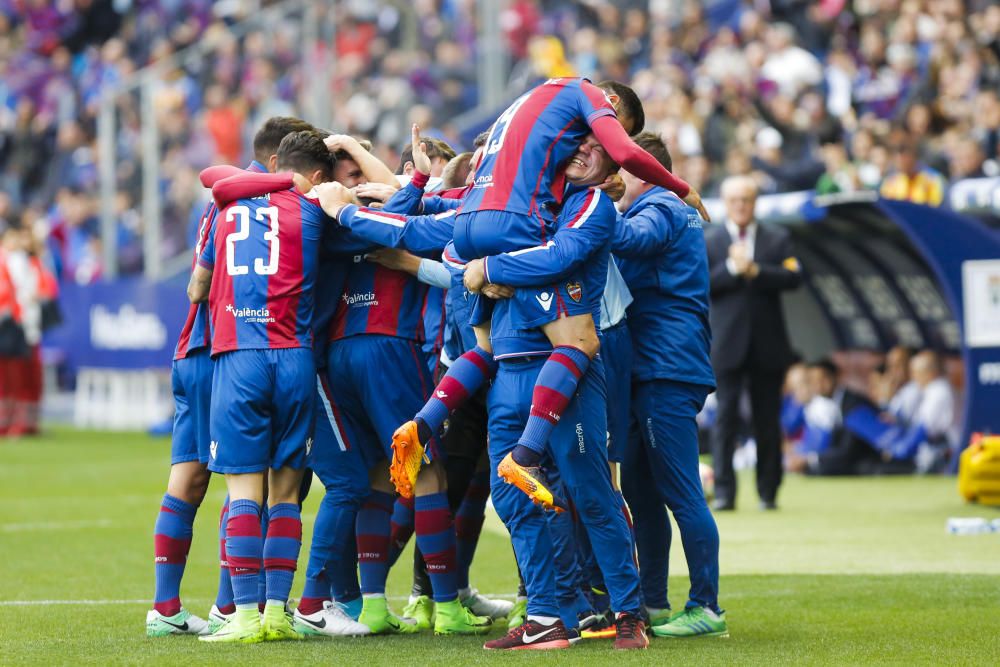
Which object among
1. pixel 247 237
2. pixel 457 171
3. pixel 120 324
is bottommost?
pixel 247 237

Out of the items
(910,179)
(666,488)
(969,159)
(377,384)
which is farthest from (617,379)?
(910,179)

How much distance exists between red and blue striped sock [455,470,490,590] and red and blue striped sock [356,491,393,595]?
433mm

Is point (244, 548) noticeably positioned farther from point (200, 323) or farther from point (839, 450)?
point (839, 450)

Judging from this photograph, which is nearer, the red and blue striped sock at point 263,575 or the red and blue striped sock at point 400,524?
the red and blue striped sock at point 263,575

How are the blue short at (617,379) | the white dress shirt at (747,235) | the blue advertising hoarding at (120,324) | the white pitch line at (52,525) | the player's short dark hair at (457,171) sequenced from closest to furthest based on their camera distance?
the blue short at (617,379)
the player's short dark hair at (457,171)
the white pitch line at (52,525)
the white dress shirt at (747,235)
the blue advertising hoarding at (120,324)

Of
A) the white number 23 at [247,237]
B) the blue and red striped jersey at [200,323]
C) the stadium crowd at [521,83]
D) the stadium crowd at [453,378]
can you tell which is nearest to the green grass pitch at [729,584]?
the stadium crowd at [453,378]

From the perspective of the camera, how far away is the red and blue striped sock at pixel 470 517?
23.4 feet

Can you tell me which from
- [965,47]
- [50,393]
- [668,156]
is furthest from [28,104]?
[668,156]

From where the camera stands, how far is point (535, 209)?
6059 mm

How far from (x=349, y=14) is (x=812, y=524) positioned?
45.0 ft

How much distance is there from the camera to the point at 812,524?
33.8 ft

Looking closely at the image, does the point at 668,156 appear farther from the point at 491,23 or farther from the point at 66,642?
the point at 491,23

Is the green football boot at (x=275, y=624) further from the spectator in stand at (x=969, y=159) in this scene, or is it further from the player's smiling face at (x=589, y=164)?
the spectator in stand at (x=969, y=159)

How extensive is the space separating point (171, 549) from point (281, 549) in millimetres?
543
